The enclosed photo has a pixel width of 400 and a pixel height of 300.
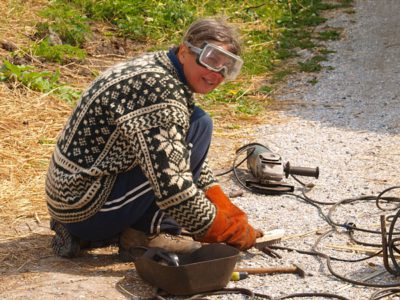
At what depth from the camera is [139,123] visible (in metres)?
3.59

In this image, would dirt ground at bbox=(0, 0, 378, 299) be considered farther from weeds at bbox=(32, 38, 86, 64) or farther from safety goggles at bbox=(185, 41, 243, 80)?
safety goggles at bbox=(185, 41, 243, 80)

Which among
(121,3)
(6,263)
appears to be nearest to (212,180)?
(6,263)

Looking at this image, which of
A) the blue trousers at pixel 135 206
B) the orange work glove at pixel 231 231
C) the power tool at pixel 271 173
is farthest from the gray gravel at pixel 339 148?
the blue trousers at pixel 135 206

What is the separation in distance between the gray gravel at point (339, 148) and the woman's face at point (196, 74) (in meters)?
0.93

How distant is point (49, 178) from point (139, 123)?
691 millimetres

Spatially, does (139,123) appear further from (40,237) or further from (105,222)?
(40,237)

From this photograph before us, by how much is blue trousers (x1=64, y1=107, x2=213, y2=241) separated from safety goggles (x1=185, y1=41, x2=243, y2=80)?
0.32 meters

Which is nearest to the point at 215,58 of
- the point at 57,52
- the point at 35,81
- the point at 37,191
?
the point at 37,191

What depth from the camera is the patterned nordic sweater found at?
357cm

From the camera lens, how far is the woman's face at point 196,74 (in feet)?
12.2

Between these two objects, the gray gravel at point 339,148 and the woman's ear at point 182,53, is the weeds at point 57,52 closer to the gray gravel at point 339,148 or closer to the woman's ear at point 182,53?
the gray gravel at point 339,148

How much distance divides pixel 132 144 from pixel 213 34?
2.06ft

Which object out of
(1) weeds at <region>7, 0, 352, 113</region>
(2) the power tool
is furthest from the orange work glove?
(1) weeds at <region>7, 0, 352, 113</region>

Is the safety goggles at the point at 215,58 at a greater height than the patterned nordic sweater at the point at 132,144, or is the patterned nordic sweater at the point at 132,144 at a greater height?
the safety goggles at the point at 215,58
